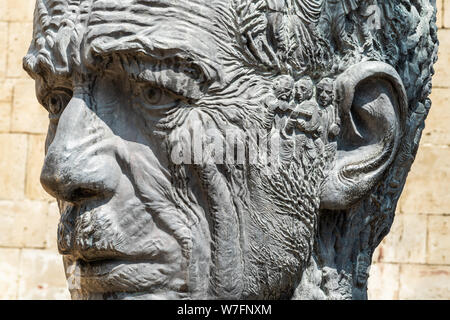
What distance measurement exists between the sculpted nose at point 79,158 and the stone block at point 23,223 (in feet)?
13.2

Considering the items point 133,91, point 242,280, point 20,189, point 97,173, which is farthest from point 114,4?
point 20,189

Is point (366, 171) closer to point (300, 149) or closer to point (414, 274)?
point (300, 149)

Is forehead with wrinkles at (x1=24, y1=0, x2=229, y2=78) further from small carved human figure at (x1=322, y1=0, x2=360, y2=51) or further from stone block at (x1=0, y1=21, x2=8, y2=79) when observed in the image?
stone block at (x1=0, y1=21, x2=8, y2=79)

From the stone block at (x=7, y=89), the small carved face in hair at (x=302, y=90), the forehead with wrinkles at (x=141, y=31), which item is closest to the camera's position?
the forehead with wrinkles at (x=141, y=31)

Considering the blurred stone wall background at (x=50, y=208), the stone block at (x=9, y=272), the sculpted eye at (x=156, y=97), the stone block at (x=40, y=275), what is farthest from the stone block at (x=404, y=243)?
the sculpted eye at (x=156, y=97)

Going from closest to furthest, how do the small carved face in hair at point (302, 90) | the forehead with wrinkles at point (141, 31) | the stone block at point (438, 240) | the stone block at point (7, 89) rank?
the forehead with wrinkles at point (141, 31)
the small carved face in hair at point (302, 90)
the stone block at point (438, 240)
the stone block at point (7, 89)

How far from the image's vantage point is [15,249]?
6398 millimetres

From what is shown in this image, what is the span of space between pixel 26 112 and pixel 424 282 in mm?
2428

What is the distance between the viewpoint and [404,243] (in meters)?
6.39

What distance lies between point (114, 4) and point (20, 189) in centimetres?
416

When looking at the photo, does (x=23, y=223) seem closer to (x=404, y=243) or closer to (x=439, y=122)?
(x=404, y=243)

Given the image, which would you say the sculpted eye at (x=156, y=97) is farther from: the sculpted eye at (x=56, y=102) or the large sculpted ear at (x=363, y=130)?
the large sculpted ear at (x=363, y=130)

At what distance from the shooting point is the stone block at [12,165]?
253 inches

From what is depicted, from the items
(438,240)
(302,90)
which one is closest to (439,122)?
(438,240)
